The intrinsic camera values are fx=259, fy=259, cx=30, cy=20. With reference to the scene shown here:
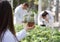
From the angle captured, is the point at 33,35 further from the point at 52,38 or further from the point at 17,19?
the point at 17,19

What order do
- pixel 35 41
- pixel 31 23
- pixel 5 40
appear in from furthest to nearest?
pixel 35 41 → pixel 31 23 → pixel 5 40

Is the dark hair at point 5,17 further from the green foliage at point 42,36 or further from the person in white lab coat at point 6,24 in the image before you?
the green foliage at point 42,36

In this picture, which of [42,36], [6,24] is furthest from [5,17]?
[42,36]

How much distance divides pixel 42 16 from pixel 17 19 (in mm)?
1094

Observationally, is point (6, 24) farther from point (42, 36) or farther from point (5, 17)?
point (42, 36)

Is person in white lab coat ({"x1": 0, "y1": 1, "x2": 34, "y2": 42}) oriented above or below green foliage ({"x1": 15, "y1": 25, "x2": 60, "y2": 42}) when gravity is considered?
above

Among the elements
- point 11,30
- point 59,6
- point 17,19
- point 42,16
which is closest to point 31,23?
point 11,30

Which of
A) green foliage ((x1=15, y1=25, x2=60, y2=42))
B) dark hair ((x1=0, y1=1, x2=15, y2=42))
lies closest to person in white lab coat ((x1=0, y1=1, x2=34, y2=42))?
dark hair ((x1=0, y1=1, x2=15, y2=42))

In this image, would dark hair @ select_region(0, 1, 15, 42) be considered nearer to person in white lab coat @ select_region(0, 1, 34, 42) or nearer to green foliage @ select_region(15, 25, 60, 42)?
person in white lab coat @ select_region(0, 1, 34, 42)

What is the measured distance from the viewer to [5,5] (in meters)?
2.17

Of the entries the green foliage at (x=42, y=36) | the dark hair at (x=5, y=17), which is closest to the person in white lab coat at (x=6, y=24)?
the dark hair at (x=5, y=17)

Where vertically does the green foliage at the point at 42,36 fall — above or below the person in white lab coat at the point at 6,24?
below

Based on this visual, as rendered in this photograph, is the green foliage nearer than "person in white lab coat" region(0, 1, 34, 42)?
No

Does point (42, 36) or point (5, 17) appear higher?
point (5, 17)
